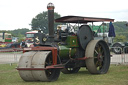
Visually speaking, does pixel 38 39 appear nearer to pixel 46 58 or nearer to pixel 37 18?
pixel 46 58

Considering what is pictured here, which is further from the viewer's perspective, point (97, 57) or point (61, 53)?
point (97, 57)

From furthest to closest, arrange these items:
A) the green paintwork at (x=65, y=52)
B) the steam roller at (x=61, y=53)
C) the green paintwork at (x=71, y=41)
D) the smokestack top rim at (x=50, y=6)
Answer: the green paintwork at (x=71, y=41)
the green paintwork at (x=65, y=52)
the smokestack top rim at (x=50, y=6)
the steam roller at (x=61, y=53)

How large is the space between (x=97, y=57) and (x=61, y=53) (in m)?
1.93

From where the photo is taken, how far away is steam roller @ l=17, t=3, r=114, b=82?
984cm

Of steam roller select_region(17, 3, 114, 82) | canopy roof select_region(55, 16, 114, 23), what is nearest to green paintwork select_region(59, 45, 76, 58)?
steam roller select_region(17, 3, 114, 82)

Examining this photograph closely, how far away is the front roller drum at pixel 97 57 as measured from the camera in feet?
38.7

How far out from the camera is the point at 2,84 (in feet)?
31.9

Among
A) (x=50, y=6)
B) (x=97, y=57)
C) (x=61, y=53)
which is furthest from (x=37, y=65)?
(x=97, y=57)

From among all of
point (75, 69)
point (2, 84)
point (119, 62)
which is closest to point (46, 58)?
point (2, 84)

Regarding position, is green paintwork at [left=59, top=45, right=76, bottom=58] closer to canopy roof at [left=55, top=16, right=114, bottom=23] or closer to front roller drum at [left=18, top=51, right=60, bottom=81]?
front roller drum at [left=18, top=51, right=60, bottom=81]

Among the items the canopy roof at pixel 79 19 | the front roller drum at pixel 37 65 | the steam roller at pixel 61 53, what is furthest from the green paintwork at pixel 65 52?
the canopy roof at pixel 79 19

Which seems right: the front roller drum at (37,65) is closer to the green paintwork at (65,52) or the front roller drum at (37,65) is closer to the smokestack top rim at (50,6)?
the green paintwork at (65,52)

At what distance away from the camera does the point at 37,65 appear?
9.72 metres

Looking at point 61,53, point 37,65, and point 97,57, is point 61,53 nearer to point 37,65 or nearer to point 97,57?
point 37,65
